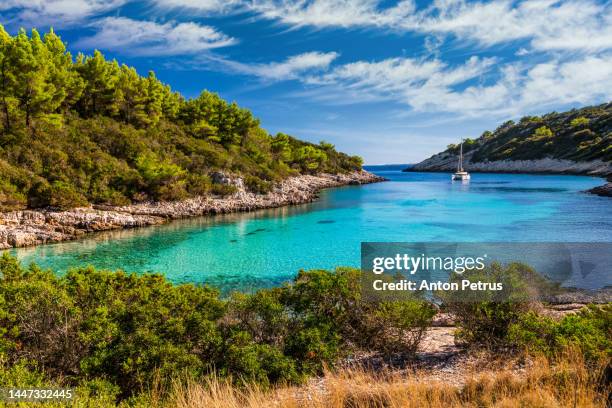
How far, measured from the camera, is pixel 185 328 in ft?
24.3

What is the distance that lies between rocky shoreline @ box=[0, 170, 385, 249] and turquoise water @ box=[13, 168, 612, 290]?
1.51 meters

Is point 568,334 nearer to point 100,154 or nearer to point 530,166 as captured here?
point 100,154

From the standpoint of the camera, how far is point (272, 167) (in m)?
63.9

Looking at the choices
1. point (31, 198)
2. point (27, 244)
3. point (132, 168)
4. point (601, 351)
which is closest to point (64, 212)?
point (31, 198)

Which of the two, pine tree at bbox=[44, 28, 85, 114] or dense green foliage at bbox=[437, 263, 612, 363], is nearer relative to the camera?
dense green foliage at bbox=[437, 263, 612, 363]

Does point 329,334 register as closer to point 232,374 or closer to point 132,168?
point 232,374

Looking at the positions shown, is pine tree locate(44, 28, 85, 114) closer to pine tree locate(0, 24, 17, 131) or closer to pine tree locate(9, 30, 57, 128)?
pine tree locate(9, 30, 57, 128)

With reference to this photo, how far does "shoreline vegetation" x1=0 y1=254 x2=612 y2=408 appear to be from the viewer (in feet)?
19.2

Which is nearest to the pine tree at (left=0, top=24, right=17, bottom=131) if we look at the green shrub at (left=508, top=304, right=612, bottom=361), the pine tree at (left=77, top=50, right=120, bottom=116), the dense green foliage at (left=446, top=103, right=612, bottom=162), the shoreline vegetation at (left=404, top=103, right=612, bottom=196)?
the pine tree at (left=77, top=50, right=120, bottom=116)

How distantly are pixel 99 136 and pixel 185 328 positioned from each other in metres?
39.6

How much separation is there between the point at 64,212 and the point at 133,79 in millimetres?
28218

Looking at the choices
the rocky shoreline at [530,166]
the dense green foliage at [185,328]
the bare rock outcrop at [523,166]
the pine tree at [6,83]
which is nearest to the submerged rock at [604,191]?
the rocky shoreline at [530,166]

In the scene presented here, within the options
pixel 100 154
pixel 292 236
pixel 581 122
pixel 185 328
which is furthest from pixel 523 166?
pixel 185 328

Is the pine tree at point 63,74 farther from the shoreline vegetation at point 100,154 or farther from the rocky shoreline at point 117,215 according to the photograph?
the rocky shoreline at point 117,215
